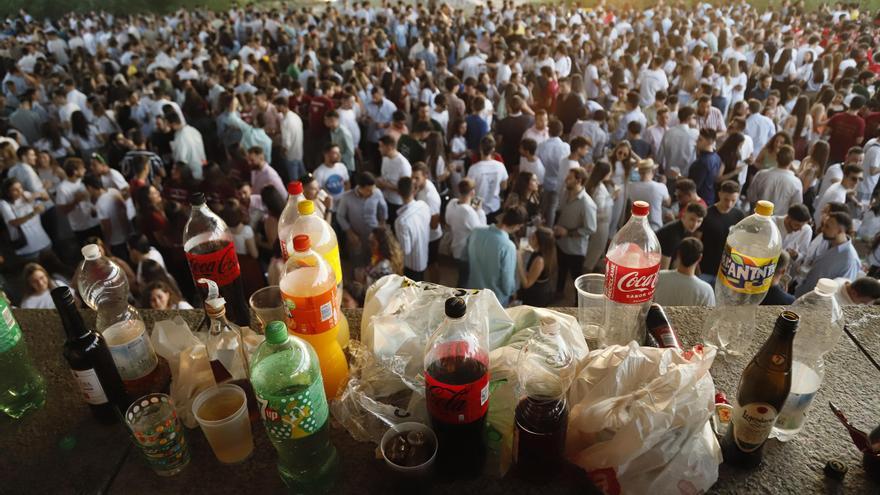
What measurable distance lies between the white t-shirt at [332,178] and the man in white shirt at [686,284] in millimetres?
3770

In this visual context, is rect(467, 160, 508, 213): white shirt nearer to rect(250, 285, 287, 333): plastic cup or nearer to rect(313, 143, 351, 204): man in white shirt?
rect(313, 143, 351, 204): man in white shirt

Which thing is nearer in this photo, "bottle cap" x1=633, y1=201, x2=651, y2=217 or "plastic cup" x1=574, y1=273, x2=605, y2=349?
"bottle cap" x1=633, y1=201, x2=651, y2=217

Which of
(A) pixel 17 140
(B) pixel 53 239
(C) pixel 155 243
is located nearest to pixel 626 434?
(C) pixel 155 243

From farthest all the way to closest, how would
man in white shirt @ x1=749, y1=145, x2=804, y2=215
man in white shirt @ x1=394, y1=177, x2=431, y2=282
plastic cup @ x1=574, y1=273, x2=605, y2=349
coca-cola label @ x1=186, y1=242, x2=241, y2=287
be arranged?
man in white shirt @ x1=749, y1=145, x2=804, y2=215
man in white shirt @ x1=394, y1=177, x2=431, y2=282
plastic cup @ x1=574, y1=273, x2=605, y2=349
coca-cola label @ x1=186, y1=242, x2=241, y2=287

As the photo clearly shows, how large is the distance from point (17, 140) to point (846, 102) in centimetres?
1231

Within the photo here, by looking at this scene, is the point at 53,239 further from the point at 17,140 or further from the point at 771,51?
the point at 771,51

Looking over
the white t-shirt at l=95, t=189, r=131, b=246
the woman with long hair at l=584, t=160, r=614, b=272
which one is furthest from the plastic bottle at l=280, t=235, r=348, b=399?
the white t-shirt at l=95, t=189, r=131, b=246

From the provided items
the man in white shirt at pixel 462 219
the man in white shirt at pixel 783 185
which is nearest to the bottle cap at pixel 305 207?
the man in white shirt at pixel 462 219

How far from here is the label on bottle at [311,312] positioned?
1.66 meters

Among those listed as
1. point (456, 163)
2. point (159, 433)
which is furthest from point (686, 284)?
point (456, 163)

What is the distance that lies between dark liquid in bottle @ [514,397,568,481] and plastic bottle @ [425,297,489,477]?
106 millimetres

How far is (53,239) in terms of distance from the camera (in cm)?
634

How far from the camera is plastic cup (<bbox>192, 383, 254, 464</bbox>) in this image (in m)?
1.61


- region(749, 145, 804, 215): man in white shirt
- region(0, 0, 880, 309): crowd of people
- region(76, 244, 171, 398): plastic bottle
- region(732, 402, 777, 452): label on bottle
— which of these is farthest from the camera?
region(749, 145, 804, 215): man in white shirt
